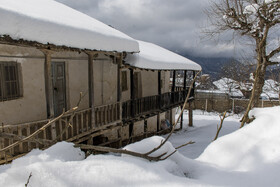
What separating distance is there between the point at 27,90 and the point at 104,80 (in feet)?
12.2

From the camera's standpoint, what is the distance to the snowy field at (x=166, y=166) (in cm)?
158

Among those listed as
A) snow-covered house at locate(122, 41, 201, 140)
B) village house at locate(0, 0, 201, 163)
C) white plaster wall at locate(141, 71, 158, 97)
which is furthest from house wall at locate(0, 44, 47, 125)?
white plaster wall at locate(141, 71, 158, 97)

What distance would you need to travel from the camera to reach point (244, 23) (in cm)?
1136

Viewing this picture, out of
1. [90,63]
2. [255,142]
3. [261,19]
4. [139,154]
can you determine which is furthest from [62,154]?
[261,19]

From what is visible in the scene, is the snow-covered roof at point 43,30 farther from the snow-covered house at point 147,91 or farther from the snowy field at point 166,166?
the snowy field at point 166,166

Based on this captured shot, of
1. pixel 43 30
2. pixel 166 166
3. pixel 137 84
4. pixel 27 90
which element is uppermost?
pixel 43 30

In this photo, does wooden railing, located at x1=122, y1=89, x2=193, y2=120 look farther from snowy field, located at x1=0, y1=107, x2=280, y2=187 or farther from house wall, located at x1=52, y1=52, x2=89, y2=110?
snowy field, located at x1=0, y1=107, x2=280, y2=187

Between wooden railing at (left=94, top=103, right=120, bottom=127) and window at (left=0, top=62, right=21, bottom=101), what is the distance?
8.16ft

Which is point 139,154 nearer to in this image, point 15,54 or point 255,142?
point 255,142

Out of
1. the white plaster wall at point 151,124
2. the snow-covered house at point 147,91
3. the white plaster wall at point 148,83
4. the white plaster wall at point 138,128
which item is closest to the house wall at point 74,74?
the snow-covered house at point 147,91

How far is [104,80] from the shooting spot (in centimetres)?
979

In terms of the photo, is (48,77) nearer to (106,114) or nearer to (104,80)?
(106,114)

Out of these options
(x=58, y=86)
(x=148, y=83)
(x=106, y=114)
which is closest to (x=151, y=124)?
(x=148, y=83)

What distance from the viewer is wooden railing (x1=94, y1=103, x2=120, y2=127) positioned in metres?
7.27
